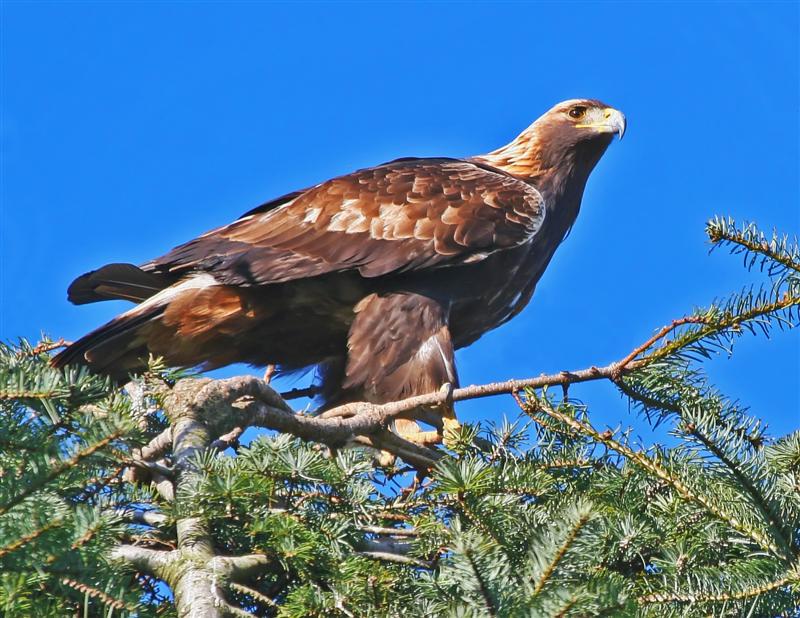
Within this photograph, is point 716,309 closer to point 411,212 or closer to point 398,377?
point 398,377

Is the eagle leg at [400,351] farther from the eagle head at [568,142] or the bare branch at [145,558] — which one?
the bare branch at [145,558]

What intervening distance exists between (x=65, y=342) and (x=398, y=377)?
1.67 m

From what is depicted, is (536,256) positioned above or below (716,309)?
above

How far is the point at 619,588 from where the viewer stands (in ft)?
7.08

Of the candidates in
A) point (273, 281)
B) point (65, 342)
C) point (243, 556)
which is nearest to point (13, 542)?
point (243, 556)

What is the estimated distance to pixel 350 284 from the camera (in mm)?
5875

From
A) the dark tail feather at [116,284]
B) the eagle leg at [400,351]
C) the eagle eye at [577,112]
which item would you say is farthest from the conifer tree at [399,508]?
the eagle eye at [577,112]

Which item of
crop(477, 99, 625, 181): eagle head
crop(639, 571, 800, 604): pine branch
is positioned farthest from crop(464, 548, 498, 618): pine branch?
crop(477, 99, 625, 181): eagle head

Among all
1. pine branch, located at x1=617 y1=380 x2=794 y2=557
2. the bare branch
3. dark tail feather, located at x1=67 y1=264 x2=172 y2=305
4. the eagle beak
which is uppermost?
the eagle beak

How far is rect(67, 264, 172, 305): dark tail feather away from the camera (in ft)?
18.3

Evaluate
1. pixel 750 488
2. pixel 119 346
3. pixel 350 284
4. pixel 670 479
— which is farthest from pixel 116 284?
pixel 750 488

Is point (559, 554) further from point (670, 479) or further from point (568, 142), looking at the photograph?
point (568, 142)

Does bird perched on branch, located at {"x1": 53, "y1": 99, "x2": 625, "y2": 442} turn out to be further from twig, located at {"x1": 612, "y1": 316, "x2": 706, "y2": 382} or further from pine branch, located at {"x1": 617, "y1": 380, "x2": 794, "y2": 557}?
pine branch, located at {"x1": 617, "y1": 380, "x2": 794, "y2": 557}

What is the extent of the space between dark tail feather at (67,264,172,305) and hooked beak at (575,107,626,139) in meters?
2.95
